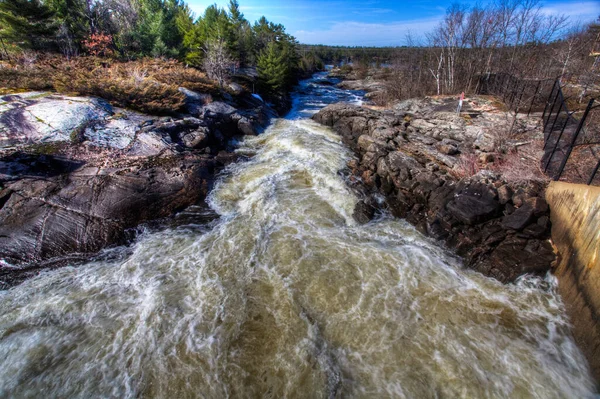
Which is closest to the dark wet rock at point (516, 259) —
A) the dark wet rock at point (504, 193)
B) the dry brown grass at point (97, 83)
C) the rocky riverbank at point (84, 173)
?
the dark wet rock at point (504, 193)

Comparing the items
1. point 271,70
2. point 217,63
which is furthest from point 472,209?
point 271,70

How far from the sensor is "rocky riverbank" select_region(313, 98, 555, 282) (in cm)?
729

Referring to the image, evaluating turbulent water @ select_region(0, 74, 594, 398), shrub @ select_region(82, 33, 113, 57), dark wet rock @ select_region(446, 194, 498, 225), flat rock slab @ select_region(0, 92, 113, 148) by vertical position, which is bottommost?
turbulent water @ select_region(0, 74, 594, 398)

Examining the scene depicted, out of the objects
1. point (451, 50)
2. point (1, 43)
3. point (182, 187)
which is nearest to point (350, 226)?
point (182, 187)

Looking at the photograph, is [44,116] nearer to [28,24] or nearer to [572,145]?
[28,24]

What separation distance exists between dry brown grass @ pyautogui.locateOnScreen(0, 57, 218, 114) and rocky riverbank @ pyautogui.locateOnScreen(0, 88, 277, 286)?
91 centimetres

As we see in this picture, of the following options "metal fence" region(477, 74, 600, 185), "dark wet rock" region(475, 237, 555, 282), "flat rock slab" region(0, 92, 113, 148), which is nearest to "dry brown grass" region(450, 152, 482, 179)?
"metal fence" region(477, 74, 600, 185)

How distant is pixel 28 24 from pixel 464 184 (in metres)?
29.0

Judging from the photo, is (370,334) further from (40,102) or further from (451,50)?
(451,50)

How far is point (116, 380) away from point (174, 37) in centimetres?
3237

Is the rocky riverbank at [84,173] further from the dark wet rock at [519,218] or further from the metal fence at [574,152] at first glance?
the metal fence at [574,152]

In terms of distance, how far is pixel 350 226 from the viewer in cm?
901

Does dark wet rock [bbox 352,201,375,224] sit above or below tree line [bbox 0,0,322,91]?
below

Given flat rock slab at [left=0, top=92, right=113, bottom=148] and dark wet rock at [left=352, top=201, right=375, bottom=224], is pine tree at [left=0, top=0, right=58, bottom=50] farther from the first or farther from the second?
dark wet rock at [left=352, top=201, right=375, bottom=224]
